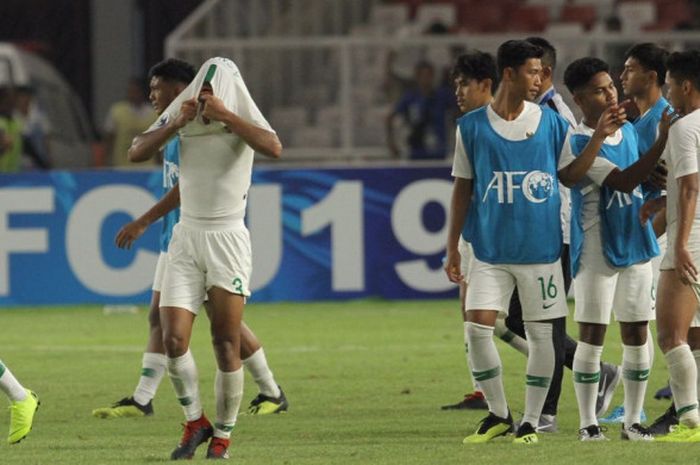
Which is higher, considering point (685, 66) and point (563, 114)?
point (685, 66)

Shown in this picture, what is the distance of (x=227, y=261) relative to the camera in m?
9.41

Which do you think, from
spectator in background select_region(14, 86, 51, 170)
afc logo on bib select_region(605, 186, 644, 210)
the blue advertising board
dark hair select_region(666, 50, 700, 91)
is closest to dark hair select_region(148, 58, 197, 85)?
afc logo on bib select_region(605, 186, 644, 210)

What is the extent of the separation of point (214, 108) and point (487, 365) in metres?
2.04

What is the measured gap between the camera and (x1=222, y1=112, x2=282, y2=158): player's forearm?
923 cm

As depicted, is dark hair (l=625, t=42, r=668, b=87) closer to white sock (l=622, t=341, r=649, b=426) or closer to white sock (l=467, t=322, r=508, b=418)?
white sock (l=622, t=341, r=649, b=426)

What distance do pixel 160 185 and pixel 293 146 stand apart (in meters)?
3.84

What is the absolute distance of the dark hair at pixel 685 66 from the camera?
9461mm

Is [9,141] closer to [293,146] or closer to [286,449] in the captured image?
[293,146]

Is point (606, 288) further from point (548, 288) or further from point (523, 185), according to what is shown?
point (523, 185)

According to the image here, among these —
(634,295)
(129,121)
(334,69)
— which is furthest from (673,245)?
(129,121)

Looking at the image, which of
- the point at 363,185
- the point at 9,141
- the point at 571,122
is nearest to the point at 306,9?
the point at 9,141

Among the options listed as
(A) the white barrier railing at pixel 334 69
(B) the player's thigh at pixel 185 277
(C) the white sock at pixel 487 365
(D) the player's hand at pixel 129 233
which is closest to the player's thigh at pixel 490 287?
(C) the white sock at pixel 487 365

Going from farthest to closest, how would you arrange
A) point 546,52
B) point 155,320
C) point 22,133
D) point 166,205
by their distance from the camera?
point 22,133 < point 155,320 < point 166,205 < point 546,52

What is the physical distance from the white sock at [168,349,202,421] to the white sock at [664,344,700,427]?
242 cm
